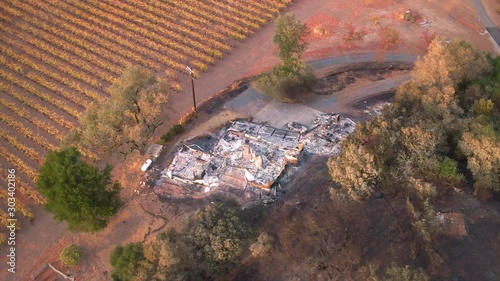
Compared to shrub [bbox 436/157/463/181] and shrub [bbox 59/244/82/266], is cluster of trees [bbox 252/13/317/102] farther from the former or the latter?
shrub [bbox 59/244/82/266]

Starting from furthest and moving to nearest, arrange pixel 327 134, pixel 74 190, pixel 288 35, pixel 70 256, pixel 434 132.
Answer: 1. pixel 288 35
2. pixel 327 134
3. pixel 434 132
4. pixel 70 256
5. pixel 74 190

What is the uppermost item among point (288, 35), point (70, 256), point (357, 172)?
point (288, 35)

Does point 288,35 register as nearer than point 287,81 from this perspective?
No

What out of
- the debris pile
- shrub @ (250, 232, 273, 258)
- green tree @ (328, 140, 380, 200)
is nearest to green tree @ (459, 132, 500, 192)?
green tree @ (328, 140, 380, 200)

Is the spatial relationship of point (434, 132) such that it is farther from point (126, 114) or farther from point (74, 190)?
point (74, 190)

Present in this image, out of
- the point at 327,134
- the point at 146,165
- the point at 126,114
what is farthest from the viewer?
the point at 327,134

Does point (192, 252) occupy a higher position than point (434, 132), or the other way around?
point (434, 132)

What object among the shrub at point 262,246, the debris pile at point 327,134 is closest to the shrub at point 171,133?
the debris pile at point 327,134

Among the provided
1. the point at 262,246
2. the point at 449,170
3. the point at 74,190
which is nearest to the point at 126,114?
the point at 74,190
